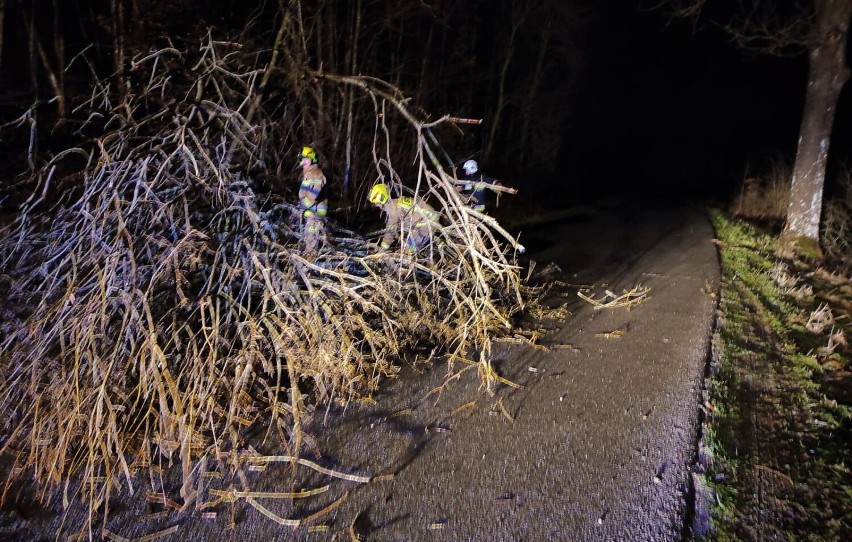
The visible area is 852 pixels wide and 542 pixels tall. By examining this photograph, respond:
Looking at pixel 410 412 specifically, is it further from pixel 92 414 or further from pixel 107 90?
pixel 107 90

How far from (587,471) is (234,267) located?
116 inches

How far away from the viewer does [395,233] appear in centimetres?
560

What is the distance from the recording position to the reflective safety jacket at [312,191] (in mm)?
5762

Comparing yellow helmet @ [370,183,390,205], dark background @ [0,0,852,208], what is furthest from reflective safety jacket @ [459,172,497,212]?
dark background @ [0,0,852,208]

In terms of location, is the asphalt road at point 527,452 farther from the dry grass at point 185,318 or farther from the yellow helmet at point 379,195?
the yellow helmet at point 379,195

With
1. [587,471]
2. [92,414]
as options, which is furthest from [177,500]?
[587,471]

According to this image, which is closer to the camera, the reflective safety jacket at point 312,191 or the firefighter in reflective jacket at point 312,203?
the firefighter in reflective jacket at point 312,203

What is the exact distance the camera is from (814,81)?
30.1 feet

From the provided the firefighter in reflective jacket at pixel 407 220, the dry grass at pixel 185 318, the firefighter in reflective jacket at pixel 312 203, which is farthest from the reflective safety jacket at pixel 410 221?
the firefighter in reflective jacket at pixel 312 203

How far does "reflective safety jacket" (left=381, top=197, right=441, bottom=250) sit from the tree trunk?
23.2 feet

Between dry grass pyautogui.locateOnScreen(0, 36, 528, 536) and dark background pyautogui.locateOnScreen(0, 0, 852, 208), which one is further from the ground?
dark background pyautogui.locateOnScreen(0, 0, 852, 208)

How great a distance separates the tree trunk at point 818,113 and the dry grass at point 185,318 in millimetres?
6680

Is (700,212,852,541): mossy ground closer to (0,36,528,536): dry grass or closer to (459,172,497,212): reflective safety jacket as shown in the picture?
(0,36,528,536): dry grass

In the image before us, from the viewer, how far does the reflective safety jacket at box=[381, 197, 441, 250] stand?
493cm
